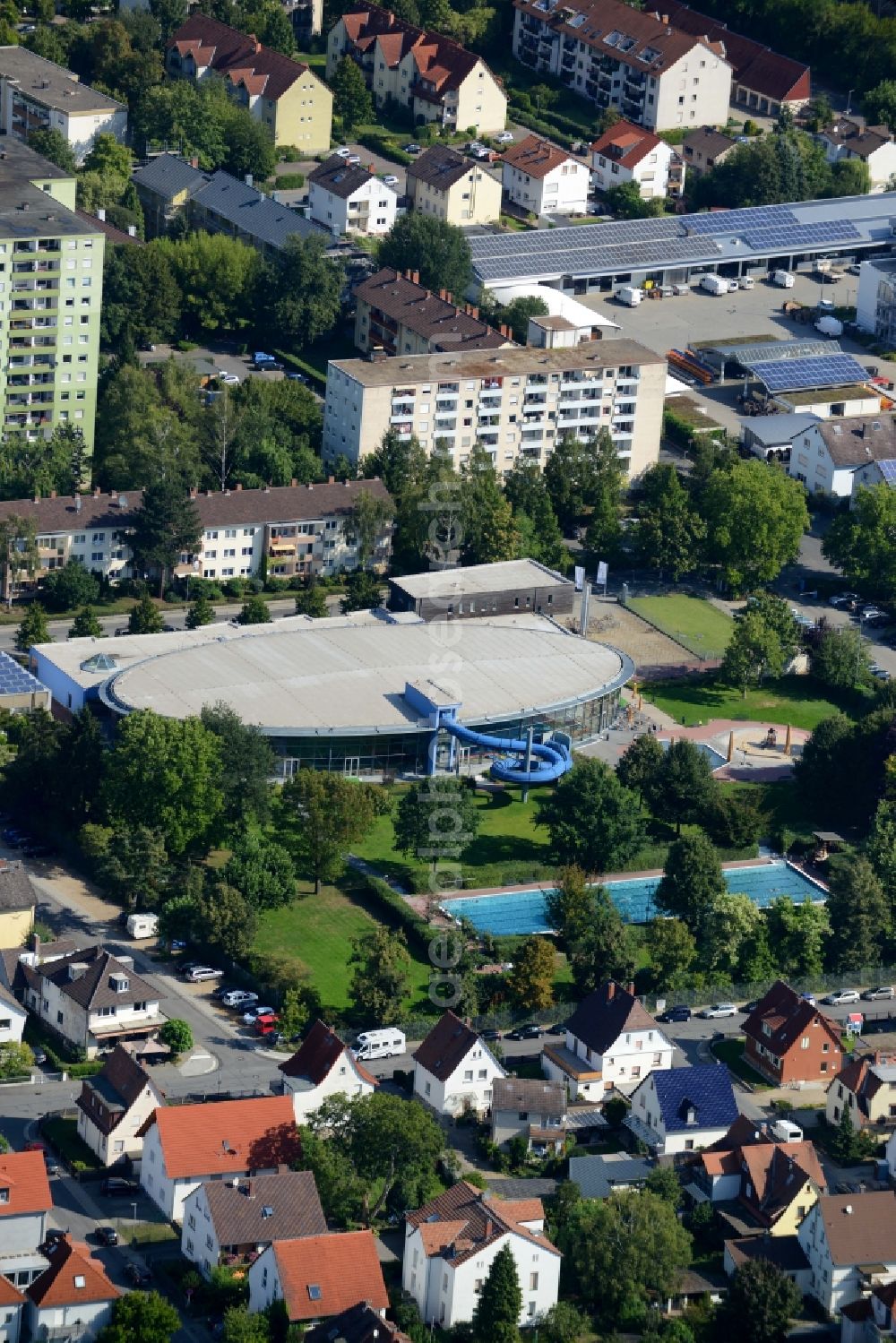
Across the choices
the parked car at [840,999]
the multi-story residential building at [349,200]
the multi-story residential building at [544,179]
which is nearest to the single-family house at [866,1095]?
the parked car at [840,999]

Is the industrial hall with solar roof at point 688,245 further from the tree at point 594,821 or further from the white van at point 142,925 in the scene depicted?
the white van at point 142,925

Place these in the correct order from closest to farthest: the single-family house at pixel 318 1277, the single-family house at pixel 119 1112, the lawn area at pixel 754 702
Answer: the single-family house at pixel 318 1277, the single-family house at pixel 119 1112, the lawn area at pixel 754 702

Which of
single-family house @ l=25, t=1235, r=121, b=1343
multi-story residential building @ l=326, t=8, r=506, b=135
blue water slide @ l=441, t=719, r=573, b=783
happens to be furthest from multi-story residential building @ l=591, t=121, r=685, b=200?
single-family house @ l=25, t=1235, r=121, b=1343

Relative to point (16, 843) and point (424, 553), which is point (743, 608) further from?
point (16, 843)

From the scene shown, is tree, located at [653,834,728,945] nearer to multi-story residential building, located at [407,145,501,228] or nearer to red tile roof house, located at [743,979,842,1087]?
red tile roof house, located at [743,979,842,1087]

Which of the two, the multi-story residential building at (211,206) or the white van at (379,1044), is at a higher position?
the multi-story residential building at (211,206)
